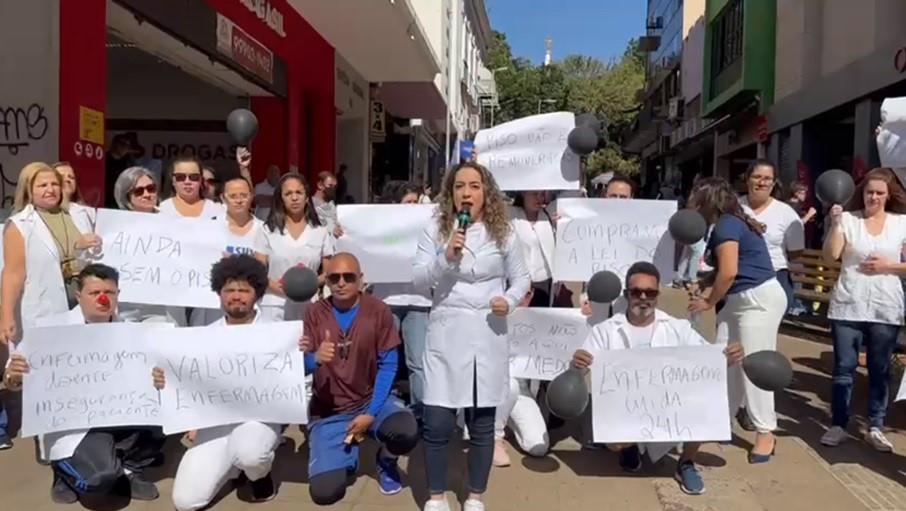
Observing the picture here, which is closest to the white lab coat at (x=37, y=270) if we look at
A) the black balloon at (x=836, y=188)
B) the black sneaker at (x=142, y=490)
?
the black sneaker at (x=142, y=490)

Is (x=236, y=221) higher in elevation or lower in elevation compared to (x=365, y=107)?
lower

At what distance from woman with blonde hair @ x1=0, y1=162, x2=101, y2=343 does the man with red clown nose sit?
0.70 feet

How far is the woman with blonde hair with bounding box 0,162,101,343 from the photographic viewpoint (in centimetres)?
498

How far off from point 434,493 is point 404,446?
0.30 m

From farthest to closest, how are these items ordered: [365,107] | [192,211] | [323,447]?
[365,107] < [192,211] < [323,447]

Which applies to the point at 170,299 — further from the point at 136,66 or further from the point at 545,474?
the point at 136,66

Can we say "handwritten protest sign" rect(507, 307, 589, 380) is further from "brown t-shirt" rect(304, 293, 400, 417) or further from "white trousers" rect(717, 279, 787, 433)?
"brown t-shirt" rect(304, 293, 400, 417)

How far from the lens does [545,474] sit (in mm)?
5277

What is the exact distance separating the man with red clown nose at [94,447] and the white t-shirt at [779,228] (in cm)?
404

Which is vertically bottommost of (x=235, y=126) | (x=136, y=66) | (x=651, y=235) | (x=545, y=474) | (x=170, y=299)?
(x=545, y=474)

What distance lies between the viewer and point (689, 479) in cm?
499

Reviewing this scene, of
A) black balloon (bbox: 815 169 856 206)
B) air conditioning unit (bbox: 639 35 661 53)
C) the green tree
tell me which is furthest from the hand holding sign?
the green tree

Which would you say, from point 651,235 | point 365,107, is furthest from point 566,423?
point 365,107

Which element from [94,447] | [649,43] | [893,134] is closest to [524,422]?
[94,447]
